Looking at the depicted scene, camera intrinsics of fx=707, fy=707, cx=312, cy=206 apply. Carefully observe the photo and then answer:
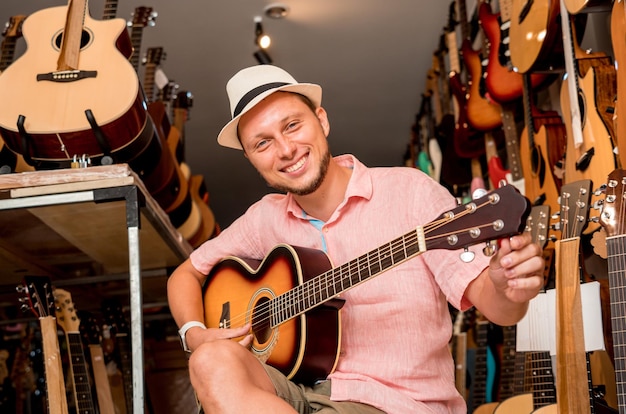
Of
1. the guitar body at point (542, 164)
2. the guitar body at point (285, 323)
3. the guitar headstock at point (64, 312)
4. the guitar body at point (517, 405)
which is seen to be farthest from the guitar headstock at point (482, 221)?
the guitar headstock at point (64, 312)

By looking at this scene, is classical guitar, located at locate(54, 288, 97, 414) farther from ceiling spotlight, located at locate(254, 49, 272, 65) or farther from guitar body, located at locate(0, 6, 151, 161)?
ceiling spotlight, located at locate(254, 49, 272, 65)

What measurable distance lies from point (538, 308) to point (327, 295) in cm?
98

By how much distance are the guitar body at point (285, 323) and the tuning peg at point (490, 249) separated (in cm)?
49

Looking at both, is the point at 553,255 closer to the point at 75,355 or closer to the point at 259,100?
the point at 259,100

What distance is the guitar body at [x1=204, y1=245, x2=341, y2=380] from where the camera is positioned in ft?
5.42

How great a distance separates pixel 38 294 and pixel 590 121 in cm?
185

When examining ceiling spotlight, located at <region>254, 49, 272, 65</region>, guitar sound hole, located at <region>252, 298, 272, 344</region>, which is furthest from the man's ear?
ceiling spotlight, located at <region>254, 49, 272, 65</region>

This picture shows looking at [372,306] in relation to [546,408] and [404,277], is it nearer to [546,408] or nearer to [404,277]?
[404,277]

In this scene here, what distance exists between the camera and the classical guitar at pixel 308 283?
127 centimetres

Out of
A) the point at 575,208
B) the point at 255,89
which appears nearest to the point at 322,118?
the point at 255,89

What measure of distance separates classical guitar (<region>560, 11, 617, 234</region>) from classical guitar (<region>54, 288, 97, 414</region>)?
1.74m

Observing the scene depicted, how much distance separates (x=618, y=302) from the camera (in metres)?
1.66

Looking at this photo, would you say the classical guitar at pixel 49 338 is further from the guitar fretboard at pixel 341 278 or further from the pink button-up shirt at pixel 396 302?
the pink button-up shirt at pixel 396 302

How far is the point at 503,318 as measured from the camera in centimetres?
143
